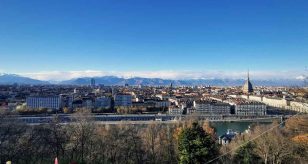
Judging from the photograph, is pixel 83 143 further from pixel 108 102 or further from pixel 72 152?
pixel 108 102

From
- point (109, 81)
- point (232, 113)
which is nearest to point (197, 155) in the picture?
point (232, 113)

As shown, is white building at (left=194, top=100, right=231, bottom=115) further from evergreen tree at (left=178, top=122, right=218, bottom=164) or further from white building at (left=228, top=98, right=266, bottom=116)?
evergreen tree at (left=178, top=122, right=218, bottom=164)

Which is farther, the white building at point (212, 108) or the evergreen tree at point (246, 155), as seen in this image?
the white building at point (212, 108)

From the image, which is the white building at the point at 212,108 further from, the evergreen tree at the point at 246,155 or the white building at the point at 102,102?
the evergreen tree at the point at 246,155

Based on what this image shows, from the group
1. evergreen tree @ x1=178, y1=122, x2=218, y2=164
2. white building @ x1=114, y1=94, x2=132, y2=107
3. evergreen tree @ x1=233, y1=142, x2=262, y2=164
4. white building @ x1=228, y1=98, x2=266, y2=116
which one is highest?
evergreen tree @ x1=178, y1=122, x2=218, y2=164

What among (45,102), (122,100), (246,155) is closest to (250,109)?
(122,100)

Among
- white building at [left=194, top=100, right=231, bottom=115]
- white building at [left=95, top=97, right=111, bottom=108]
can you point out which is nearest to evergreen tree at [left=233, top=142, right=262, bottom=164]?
white building at [left=194, top=100, right=231, bottom=115]

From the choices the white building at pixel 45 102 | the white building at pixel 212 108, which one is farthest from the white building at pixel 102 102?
the white building at pixel 212 108

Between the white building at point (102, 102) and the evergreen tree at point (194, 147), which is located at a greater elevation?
the evergreen tree at point (194, 147)

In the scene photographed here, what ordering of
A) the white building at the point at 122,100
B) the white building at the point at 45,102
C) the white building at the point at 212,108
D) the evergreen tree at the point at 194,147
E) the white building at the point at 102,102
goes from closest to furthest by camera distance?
the evergreen tree at the point at 194,147
the white building at the point at 212,108
the white building at the point at 45,102
the white building at the point at 102,102
the white building at the point at 122,100
